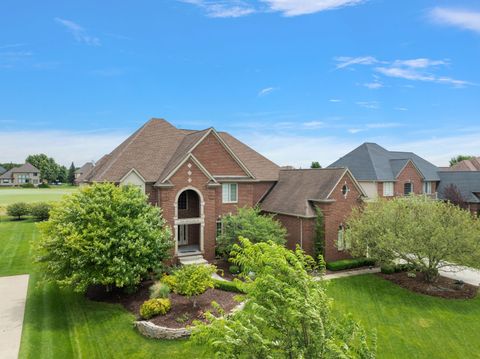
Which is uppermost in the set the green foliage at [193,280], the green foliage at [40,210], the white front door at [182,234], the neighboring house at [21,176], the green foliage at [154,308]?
the neighboring house at [21,176]

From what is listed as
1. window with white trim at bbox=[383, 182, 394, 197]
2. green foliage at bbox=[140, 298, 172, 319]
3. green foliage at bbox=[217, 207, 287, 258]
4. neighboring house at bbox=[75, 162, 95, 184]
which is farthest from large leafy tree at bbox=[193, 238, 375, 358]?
window with white trim at bbox=[383, 182, 394, 197]

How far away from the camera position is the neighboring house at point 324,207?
80.5ft

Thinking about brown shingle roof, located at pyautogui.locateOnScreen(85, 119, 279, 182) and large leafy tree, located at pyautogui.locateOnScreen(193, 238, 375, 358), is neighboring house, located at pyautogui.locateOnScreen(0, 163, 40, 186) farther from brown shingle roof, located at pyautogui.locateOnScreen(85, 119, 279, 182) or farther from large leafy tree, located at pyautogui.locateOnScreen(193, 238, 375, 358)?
large leafy tree, located at pyautogui.locateOnScreen(193, 238, 375, 358)

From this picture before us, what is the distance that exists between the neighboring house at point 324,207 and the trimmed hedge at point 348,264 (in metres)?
0.64

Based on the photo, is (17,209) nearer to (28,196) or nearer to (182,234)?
(28,196)

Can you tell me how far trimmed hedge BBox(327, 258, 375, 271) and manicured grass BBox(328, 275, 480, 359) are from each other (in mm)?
2002

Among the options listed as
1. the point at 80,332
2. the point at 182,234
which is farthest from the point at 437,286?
the point at 80,332

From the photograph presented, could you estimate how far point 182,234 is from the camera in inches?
1045

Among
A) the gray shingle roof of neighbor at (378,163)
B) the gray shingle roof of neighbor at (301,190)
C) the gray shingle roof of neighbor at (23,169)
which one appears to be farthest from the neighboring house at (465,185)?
the gray shingle roof of neighbor at (23,169)

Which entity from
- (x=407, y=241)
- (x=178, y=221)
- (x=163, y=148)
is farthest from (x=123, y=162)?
(x=407, y=241)

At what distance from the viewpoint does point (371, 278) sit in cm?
2255

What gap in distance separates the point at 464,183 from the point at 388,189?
33.5 feet

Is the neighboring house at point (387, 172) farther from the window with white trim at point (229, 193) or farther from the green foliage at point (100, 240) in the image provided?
the green foliage at point (100, 240)

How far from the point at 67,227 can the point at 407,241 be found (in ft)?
62.7
